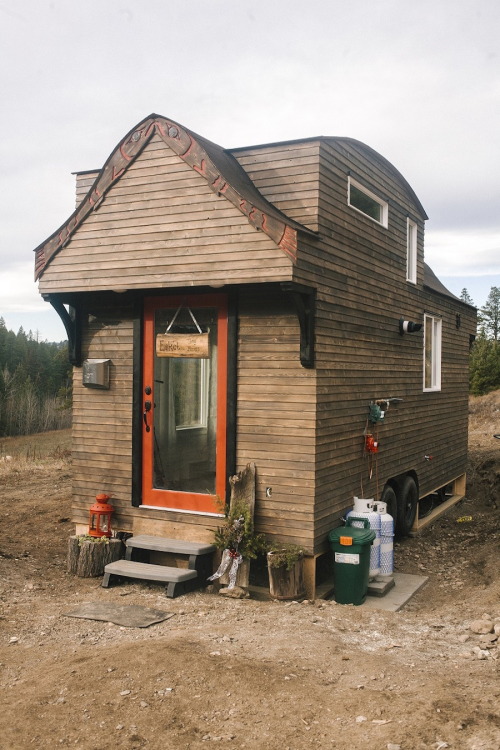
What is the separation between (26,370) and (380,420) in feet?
233

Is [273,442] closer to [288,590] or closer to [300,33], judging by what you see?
[288,590]

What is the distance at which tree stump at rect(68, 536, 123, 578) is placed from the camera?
23.5ft

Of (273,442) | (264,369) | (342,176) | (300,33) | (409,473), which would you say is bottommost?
(409,473)

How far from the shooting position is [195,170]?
6.72 m

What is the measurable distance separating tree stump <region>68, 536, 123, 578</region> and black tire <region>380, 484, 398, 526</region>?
3.59 meters

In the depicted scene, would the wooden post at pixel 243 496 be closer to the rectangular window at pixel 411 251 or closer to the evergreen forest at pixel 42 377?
the rectangular window at pixel 411 251

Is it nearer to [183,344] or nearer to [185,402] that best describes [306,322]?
[183,344]

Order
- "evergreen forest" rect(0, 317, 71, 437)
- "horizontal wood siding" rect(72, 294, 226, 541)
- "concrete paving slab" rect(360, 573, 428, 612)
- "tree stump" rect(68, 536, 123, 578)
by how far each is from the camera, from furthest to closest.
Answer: "evergreen forest" rect(0, 317, 71, 437)
"horizontal wood siding" rect(72, 294, 226, 541)
"tree stump" rect(68, 536, 123, 578)
"concrete paving slab" rect(360, 573, 428, 612)

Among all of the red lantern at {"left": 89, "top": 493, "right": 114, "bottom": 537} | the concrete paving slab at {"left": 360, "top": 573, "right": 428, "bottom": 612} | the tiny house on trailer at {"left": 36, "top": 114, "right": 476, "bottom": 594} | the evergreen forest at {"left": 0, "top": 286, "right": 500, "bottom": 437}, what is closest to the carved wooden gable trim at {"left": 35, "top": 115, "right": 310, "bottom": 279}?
the tiny house on trailer at {"left": 36, "top": 114, "right": 476, "bottom": 594}

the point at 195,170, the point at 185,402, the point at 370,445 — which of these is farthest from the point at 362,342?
the point at 195,170

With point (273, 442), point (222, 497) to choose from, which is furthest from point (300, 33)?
point (222, 497)

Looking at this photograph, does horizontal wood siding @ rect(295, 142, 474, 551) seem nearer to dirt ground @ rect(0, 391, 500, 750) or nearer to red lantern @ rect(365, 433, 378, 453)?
red lantern @ rect(365, 433, 378, 453)

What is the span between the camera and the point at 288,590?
6422 millimetres

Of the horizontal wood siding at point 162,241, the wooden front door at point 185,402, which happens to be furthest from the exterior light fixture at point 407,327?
the horizontal wood siding at point 162,241
